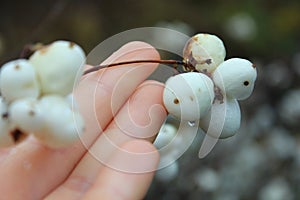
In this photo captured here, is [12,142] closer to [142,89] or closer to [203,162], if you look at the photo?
[142,89]

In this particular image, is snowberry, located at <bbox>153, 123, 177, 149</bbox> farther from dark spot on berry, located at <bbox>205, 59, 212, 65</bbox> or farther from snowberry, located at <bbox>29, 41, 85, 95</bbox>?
snowberry, located at <bbox>29, 41, 85, 95</bbox>

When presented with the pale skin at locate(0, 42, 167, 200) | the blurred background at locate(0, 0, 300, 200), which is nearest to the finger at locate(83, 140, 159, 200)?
the pale skin at locate(0, 42, 167, 200)

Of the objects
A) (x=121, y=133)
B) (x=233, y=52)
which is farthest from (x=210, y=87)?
(x=233, y=52)

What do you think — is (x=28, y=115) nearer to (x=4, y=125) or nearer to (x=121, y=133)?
(x=4, y=125)

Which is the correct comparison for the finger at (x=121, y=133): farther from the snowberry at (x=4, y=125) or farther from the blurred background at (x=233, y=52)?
the blurred background at (x=233, y=52)

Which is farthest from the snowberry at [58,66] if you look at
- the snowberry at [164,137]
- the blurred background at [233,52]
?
the blurred background at [233,52]

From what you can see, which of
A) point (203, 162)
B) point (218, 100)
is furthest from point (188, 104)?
point (203, 162)

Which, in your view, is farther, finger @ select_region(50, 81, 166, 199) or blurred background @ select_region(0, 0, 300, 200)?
blurred background @ select_region(0, 0, 300, 200)
